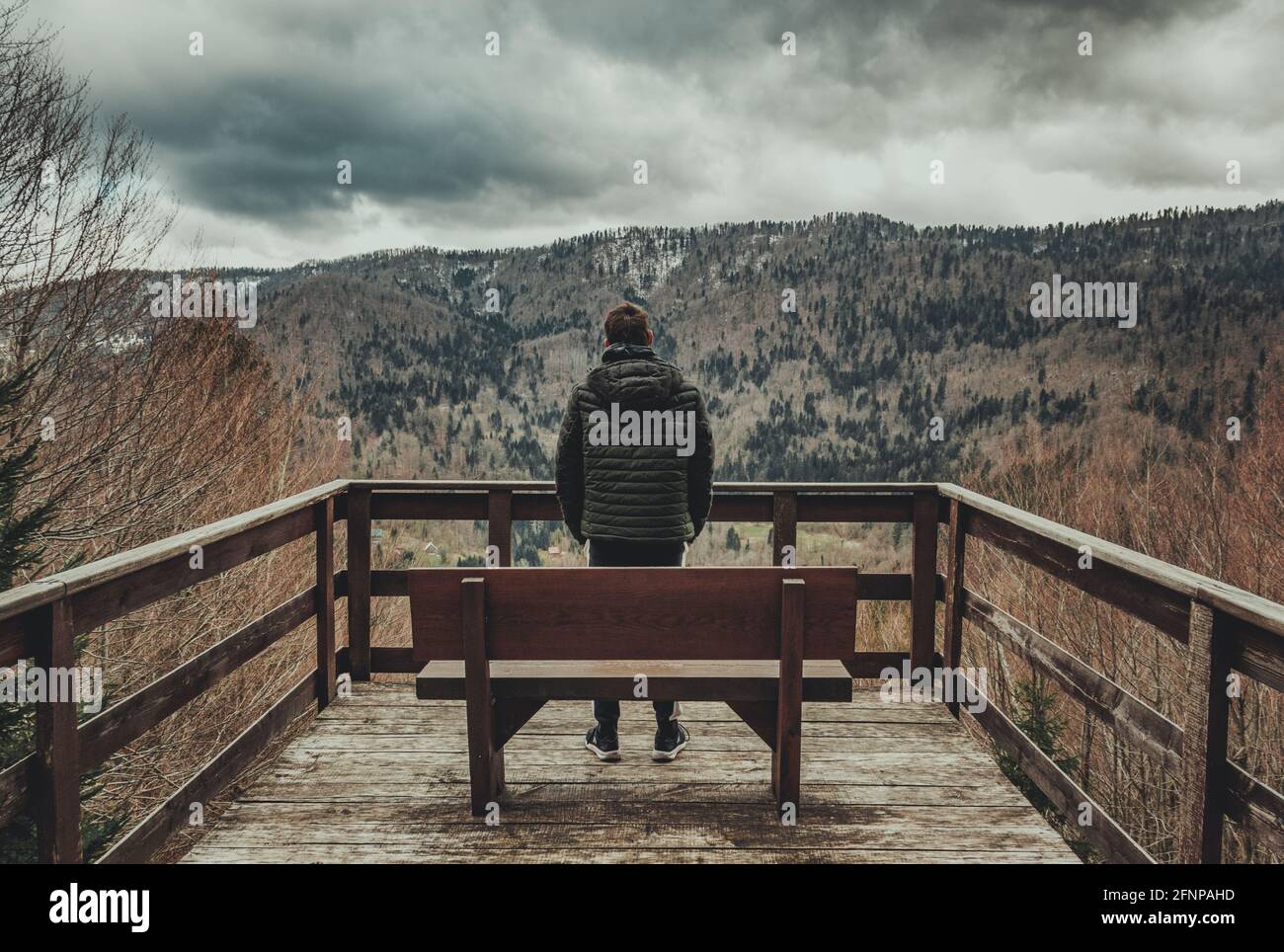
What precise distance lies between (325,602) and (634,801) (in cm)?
192

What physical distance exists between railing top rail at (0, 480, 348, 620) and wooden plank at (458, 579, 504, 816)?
92 cm

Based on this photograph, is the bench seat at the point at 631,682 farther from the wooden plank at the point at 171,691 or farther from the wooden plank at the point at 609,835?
the wooden plank at the point at 171,691

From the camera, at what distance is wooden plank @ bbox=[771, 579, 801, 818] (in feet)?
8.63

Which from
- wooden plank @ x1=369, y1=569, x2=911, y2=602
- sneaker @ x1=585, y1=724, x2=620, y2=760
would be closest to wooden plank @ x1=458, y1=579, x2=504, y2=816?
sneaker @ x1=585, y1=724, x2=620, y2=760

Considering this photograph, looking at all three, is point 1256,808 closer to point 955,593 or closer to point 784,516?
point 955,593

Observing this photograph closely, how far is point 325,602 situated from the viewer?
403 cm

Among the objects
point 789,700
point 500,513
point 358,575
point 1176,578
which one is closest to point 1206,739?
point 1176,578

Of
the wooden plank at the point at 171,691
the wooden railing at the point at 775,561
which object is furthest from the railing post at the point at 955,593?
the wooden plank at the point at 171,691

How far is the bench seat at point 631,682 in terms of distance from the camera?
2.74 meters

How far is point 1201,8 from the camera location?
87.4 meters

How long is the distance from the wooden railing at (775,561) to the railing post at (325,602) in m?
0.01

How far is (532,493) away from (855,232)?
7563 inches

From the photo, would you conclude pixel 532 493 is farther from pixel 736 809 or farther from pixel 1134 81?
pixel 1134 81
